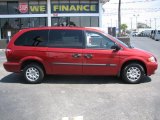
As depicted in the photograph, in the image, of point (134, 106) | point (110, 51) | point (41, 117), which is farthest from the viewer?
point (110, 51)

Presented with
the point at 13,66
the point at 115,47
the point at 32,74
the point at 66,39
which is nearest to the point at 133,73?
the point at 115,47

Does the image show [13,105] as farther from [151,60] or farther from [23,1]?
[23,1]

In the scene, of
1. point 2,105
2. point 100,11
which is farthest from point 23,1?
point 2,105

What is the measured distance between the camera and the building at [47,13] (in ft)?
114

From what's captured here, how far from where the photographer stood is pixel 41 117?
6.59 m

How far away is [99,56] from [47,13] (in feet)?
84.8

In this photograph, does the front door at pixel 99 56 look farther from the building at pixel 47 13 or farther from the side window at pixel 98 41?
the building at pixel 47 13

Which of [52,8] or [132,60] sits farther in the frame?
[52,8]

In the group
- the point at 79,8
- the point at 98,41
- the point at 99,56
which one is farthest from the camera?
the point at 79,8

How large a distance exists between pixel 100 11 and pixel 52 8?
515cm

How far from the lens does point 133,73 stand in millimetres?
10086

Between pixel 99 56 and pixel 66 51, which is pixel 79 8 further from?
pixel 99 56

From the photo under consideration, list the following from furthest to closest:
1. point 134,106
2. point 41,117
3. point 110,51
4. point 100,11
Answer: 1. point 100,11
2. point 110,51
3. point 134,106
4. point 41,117

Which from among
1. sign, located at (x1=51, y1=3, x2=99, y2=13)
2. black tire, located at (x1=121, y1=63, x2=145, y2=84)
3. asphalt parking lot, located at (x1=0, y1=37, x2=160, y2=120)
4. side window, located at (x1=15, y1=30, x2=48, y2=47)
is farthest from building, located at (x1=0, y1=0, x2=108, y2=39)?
black tire, located at (x1=121, y1=63, x2=145, y2=84)
